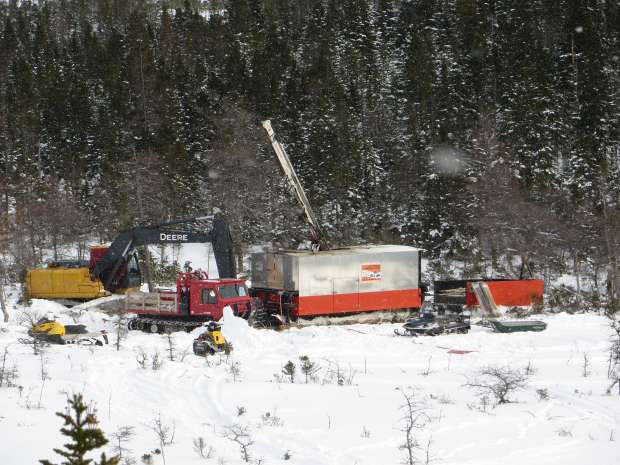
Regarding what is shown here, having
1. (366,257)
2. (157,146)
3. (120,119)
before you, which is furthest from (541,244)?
(120,119)

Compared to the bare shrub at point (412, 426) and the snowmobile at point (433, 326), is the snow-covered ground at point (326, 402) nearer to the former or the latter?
the bare shrub at point (412, 426)

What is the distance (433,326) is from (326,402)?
8815mm

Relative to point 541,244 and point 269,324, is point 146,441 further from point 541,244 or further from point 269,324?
point 541,244

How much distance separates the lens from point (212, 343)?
15109 millimetres

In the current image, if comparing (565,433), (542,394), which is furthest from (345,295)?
(565,433)

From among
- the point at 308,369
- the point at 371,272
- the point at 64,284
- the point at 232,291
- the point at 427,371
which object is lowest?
the point at 427,371

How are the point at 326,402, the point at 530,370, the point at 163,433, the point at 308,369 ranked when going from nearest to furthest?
the point at 163,433 < the point at 326,402 < the point at 308,369 < the point at 530,370

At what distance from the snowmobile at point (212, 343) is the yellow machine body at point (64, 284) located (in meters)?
11.3

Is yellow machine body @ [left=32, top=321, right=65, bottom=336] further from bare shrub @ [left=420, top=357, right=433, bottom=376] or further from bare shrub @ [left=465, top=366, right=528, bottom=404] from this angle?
A: bare shrub @ [left=465, top=366, right=528, bottom=404]

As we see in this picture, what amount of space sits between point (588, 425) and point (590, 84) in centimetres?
4711

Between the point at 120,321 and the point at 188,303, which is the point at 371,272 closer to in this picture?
the point at 188,303

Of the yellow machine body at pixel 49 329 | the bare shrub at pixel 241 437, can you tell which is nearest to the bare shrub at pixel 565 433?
the bare shrub at pixel 241 437

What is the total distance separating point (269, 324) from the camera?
70.3ft

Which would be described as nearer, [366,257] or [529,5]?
[366,257]
